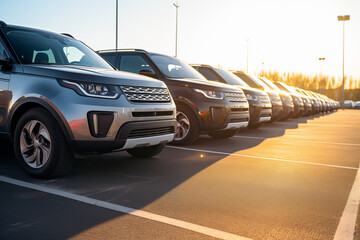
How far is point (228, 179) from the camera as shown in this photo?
15.1 feet

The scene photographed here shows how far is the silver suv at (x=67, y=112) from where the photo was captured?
419 cm

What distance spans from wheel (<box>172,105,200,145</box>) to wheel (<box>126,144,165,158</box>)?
4.71ft

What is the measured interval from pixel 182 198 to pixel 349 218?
1.52 metres

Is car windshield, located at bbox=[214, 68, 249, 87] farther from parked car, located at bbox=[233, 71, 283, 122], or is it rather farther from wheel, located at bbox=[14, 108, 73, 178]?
wheel, located at bbox=[14, 108, 73, 178]

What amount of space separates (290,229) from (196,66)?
24.6 ft

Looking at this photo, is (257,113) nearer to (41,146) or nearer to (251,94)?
(251,94)

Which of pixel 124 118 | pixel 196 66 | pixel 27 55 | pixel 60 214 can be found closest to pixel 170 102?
pixel 124 118

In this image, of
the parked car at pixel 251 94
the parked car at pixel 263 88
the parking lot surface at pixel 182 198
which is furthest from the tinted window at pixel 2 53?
the parked car at pixel 263 88

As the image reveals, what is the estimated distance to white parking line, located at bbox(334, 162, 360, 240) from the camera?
287cm

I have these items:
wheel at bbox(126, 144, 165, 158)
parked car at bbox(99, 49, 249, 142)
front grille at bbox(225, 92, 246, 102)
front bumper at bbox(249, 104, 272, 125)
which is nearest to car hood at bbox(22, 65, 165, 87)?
wheel at bbox(126, 144, 165, 158)

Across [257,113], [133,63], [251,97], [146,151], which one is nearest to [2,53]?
[146,151]

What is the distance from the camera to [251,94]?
9.82 meters

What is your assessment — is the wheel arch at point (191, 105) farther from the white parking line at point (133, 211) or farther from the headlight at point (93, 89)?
the white parking line at point (133, 211)

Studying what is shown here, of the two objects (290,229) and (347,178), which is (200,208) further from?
(347,178)
